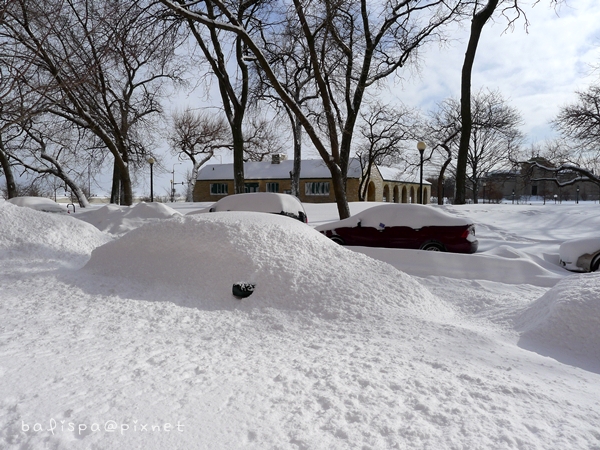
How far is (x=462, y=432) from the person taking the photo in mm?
2400

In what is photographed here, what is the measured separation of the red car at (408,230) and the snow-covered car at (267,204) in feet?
4.27

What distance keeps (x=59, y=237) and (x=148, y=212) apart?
7528 millimetres

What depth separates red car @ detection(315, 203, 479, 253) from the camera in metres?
9.43

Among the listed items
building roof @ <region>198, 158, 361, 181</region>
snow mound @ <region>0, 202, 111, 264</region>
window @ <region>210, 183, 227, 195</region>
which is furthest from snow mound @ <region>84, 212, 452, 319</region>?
window @ <region>210, 183, 227, 195</region>

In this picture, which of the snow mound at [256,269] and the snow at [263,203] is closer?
the snow mound at [256,269]

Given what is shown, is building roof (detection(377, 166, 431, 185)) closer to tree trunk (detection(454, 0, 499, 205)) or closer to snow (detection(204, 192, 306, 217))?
tree trunk (detection(454, 0, 499, 205))

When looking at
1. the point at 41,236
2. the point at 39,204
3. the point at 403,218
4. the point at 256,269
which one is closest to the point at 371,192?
the point at 39,204

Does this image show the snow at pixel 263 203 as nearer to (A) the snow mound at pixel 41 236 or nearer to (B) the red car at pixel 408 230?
(B) the red car at pixel 408 230

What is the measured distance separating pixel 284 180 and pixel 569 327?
38121 millimetres

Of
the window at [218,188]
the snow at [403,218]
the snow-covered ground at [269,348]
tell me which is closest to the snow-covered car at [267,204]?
the snow at [403,218]

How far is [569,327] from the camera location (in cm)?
421

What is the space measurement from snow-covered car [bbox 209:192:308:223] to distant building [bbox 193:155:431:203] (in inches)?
1111

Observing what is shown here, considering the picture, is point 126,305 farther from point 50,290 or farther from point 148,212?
A: point 148,212

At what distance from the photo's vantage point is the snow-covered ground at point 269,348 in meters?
2.39
